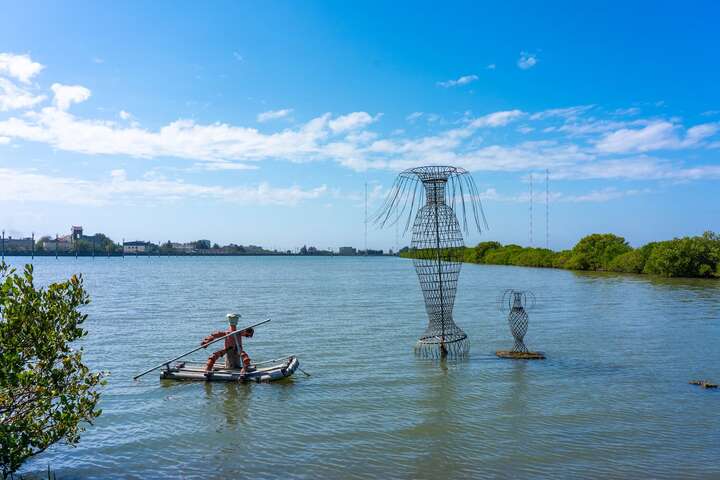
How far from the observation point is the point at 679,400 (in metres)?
14.7

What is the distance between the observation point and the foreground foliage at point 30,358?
7.84m

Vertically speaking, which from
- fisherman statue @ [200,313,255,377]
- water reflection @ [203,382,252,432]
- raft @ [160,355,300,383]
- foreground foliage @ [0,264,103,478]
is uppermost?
foreground foliage @ [0,264,103,478]

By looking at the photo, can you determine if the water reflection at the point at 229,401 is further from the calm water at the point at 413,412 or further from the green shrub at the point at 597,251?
the green shrub at the point at 597,251

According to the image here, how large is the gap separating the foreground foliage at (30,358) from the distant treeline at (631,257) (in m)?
33.6

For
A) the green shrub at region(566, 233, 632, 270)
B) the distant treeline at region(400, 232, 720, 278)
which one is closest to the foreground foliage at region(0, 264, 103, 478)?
the distant treeline at region(400, 232, 720, 278)

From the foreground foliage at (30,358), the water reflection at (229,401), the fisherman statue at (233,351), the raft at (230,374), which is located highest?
the foreground foliage at (30,358)

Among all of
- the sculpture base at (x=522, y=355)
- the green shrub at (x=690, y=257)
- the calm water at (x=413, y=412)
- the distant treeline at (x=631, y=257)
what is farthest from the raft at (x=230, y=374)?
the green shrub at (x=690, y=257)

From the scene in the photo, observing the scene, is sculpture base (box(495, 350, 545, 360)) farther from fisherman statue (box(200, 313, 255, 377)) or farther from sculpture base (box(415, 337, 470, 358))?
fisherman statue (box(200, 313, 255, 377))

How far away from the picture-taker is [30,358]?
8.37 meters

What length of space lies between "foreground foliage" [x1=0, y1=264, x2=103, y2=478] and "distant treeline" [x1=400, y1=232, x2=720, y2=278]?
3364cm

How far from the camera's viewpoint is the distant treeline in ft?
232

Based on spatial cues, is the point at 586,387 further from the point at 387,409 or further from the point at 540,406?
the point at 387,409

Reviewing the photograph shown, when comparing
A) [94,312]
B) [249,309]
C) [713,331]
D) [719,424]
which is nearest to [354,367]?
[719,424]

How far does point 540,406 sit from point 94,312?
31512 millimetres
